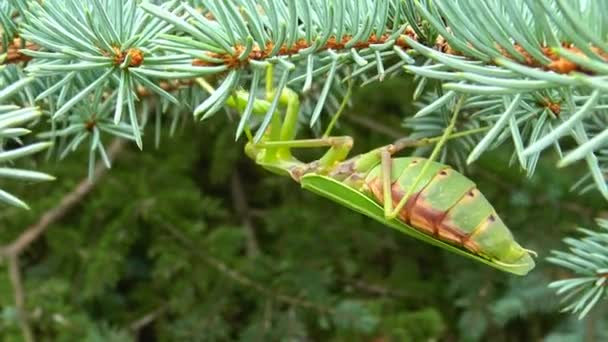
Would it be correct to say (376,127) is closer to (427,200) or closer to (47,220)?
(47,220)

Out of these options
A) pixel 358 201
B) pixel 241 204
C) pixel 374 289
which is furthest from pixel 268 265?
pixel 358 201

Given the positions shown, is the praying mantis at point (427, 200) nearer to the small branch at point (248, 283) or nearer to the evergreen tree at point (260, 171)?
the evergreen tree at point (260, 171)

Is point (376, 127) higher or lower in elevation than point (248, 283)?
higher

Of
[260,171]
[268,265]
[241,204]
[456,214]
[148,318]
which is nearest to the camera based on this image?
[456,214]

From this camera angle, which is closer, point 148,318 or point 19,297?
point 19,297

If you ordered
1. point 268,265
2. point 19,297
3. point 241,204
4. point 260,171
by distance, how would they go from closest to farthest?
point 19,297 < point 268,265 < point 241,204 < point 260,171

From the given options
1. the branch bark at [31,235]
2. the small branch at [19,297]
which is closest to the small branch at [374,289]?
the branch bark at [31,235]

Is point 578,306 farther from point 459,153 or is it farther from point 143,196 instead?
point 143,196
